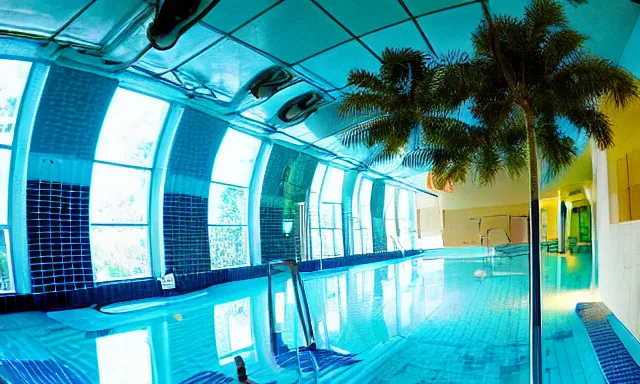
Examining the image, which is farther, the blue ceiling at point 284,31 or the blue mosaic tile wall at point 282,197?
the blue mosaic tile wall at point 282,197

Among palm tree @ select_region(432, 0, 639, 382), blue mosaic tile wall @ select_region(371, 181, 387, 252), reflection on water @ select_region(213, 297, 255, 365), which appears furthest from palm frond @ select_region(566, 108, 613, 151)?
reflection on water @ select_region(213, 297, 255, 365)

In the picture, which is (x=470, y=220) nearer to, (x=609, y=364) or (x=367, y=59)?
(x=367, y=59)

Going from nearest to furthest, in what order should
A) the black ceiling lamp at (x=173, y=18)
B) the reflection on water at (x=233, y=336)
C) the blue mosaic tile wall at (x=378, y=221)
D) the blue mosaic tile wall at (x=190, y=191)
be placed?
the black ceiling lamp at (x=173, y=18) → the blue mosaic tile wall at (x=190, y=191) → the blue mosaic tile wall at (x=378, y=221) → the reflection on water at (x=233, y=336)

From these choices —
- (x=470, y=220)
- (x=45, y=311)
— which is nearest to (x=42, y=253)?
(x=45, y=311)

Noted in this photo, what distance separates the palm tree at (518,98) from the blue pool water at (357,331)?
14 centimetres

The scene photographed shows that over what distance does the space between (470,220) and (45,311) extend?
1.96ft

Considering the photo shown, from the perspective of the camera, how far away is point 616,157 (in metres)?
0.41

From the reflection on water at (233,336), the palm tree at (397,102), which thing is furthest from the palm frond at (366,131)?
the reflection on water at (233,336)

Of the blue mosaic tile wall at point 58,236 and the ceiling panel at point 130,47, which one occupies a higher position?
the ceiling panel at point 130,47

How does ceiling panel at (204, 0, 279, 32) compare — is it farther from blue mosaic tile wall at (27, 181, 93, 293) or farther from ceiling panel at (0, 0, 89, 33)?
blue mosaic tile wall at (27, 181, 93, 293)

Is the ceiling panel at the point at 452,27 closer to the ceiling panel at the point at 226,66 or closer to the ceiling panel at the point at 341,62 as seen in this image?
the ceiling panel at the point at 341,62

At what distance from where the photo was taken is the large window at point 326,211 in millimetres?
469

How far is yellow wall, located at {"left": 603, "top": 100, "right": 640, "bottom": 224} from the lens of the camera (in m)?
0.37

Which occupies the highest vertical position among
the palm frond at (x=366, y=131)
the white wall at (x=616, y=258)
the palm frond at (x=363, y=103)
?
the palm frond at (x=363, y=103)
